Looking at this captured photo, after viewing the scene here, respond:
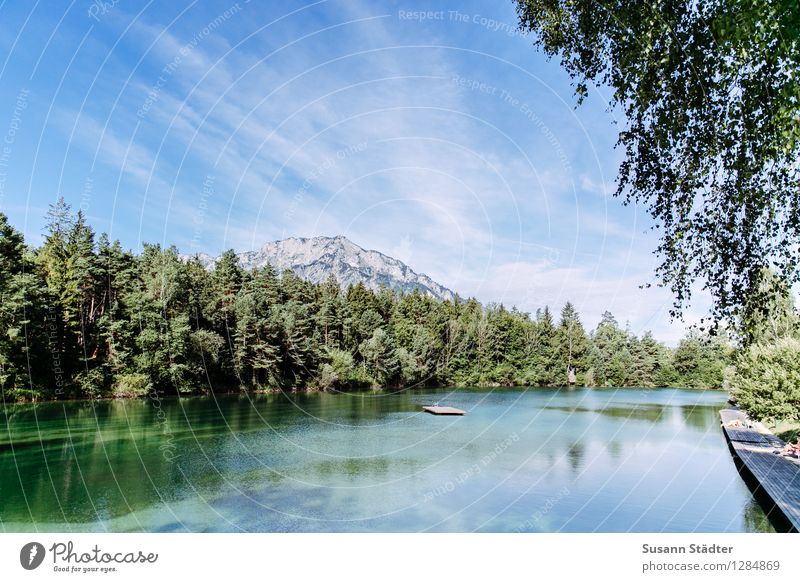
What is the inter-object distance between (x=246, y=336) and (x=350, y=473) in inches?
1124

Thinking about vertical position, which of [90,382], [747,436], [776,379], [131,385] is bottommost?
[747,436]

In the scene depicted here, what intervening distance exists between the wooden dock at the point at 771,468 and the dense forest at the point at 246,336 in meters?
4.46

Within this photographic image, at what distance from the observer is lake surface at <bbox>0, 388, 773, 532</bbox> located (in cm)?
1262

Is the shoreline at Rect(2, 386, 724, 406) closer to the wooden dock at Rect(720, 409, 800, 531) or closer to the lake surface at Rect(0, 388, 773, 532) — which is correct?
the lake surface at Rect(0, 388, 773, 532)

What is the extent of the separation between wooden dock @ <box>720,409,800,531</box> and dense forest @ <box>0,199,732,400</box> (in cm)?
446

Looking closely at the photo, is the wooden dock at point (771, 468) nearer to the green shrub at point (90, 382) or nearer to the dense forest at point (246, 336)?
the dense forest at point (246, 336)

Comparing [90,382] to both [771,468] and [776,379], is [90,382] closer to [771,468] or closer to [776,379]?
[771,468]

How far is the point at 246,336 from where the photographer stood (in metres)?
43.7

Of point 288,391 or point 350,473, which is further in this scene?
point 288,391

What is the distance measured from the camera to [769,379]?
813 inches

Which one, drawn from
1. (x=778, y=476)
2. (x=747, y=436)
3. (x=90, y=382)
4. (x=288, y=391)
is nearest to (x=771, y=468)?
(x=778, y=476)
